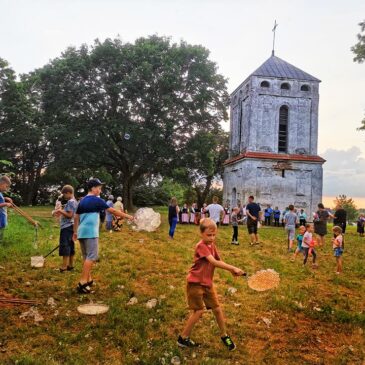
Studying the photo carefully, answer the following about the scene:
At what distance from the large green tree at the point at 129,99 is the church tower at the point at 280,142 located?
391cm

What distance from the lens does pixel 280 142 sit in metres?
35.0

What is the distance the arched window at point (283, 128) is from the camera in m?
34.9

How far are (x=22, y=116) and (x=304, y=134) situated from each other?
26.7m

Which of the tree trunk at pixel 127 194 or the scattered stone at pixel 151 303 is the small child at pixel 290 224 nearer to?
the scattered stone at pixel 151 303

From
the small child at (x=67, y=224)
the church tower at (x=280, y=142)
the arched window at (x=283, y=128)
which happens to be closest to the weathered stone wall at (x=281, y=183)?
the church tower at (x=280, y=142)

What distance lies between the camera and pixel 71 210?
8.89 meters

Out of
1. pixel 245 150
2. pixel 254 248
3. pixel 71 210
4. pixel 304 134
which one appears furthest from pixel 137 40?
pixel 71 210

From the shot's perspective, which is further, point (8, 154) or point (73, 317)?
point (8, 154)

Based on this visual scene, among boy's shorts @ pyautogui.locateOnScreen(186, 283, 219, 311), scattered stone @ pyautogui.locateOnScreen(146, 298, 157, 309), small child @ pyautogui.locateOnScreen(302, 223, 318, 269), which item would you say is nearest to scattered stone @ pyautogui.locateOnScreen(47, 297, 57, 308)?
scattered stone @ pyautogui.locateOnScreen(146, 298, 157, 309)

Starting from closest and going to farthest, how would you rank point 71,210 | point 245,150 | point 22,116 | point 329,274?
point 71,210, point 329,274, point 245,150, point 22,116

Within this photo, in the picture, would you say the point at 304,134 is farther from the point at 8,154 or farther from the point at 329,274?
the point at 8,154

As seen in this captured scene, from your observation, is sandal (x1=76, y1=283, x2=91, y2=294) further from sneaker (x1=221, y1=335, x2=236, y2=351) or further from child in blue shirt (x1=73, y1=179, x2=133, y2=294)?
sneaker (x1=221, y1=335, x2=236, y2=351)

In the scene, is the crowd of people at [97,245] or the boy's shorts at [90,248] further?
the boy's shorts at [90,248]

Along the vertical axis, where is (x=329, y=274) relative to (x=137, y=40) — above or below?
below
